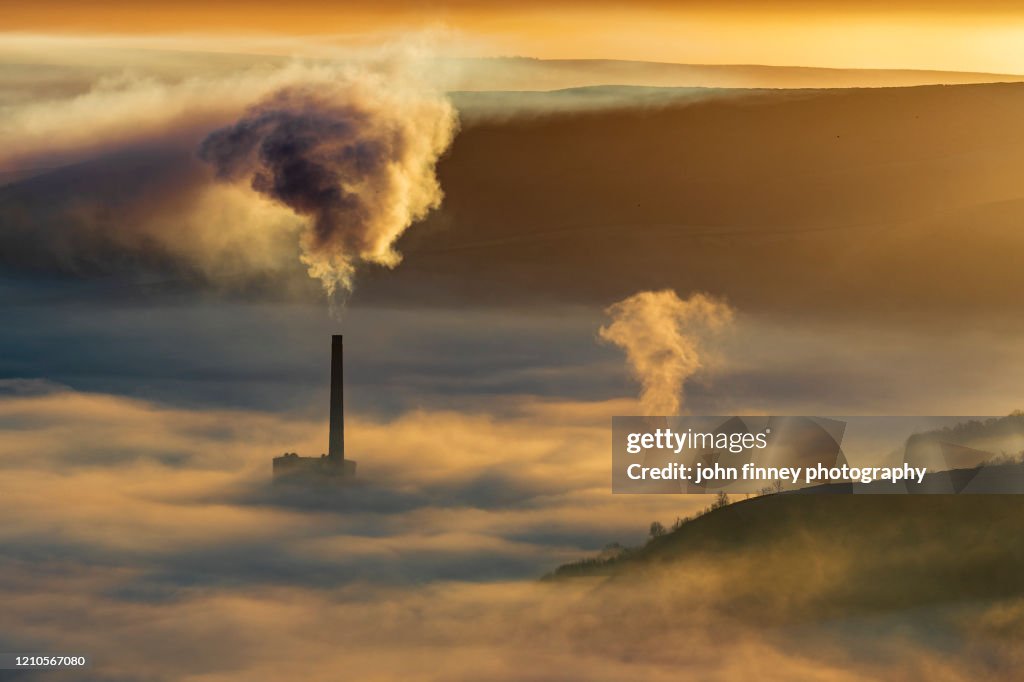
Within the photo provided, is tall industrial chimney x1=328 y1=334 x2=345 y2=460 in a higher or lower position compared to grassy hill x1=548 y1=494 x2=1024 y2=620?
higher

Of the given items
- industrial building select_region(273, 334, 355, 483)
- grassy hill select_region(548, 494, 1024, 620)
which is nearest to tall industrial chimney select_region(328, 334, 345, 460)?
industrial building select_region(273, 334, 355, 483)

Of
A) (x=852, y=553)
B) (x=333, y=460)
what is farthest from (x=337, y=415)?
(x=852, y=553)

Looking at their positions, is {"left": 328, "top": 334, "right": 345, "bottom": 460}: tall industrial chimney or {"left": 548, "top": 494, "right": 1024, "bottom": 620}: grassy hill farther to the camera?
{"left": 328, "top": 334, "right": 345, "bottom": 460}: tall industrial chimney

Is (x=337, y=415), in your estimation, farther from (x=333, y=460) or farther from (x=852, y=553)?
(x=852, y=553)

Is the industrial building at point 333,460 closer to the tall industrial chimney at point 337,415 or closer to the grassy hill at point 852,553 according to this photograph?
the tall industrial chimney at point 337,415

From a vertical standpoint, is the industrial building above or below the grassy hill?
above

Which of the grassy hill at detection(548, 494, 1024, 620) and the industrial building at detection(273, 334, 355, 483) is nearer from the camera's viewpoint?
the grassy hill at detection(548, 494, 1024, 620)

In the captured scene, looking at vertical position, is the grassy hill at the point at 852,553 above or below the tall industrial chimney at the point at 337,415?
below

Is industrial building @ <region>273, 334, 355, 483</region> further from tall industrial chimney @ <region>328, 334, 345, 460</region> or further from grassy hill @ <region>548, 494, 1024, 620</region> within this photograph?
grassy hill @ <region>548, 494, 1024, 620</region>

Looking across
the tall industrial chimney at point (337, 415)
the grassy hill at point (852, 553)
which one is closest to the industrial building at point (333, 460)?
the tall industrial chimney at point (337, 415)
